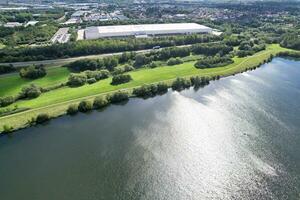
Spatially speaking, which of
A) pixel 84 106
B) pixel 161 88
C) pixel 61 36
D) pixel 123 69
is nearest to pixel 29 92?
pixel 84 106

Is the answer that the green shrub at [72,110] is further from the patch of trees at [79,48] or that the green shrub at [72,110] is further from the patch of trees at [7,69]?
the patch of trees at [79,48]

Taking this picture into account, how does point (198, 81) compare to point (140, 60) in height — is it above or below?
below

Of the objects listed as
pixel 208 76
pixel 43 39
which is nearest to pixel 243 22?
pixel 208 76

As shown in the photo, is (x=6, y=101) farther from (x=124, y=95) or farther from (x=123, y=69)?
(x=123, y=69)

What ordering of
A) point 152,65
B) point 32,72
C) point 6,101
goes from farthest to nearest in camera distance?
point 152,65 < point 32,72 < point 6,101

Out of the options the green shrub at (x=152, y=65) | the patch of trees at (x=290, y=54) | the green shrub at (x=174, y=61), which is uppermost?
the patch of trees at (x=290, y=54)

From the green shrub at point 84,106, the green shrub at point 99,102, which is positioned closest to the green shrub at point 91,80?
the green shrub at point 99,102

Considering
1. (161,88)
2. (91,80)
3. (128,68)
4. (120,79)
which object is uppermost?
(128,68)
